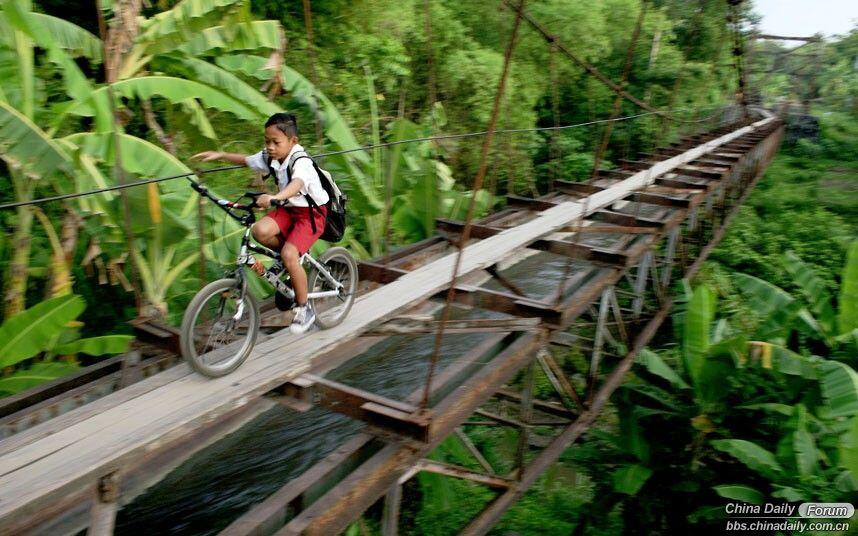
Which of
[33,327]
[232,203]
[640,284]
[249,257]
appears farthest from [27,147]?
[640,284]

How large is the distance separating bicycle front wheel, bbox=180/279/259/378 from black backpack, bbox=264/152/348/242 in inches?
18.5

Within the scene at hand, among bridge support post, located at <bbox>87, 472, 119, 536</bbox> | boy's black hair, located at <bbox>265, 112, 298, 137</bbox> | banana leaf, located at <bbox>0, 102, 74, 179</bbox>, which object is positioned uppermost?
Result: boy's black hair, located at <bbox>265, 112, 298, 137</bbox>

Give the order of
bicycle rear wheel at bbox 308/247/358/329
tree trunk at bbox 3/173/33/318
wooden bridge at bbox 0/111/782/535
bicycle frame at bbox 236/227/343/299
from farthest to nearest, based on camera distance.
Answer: tree trunk at bbox 3/173/33/318
bicycle rear wheel at bbox 308/247/358/329
bicycle frame at bbox 236/227/343/299
wooden bridge at bbox 0/111/782/535

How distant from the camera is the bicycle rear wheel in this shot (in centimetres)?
325

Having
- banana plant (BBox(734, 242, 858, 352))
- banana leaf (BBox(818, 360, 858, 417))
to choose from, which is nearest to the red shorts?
banana leaf (BBox(818, 360, 858, 417))

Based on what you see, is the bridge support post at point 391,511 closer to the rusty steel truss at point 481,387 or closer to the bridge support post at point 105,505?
the rusty steel truss at point 481,387

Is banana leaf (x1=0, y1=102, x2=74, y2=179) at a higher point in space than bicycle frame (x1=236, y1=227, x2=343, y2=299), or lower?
higher

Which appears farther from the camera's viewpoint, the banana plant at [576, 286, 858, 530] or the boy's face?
the banana plant at [576, 286, 858, 530]

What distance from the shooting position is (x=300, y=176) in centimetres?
278

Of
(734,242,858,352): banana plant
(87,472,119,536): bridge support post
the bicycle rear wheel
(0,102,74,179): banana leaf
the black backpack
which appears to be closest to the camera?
(87,472,119,536): bridge support post

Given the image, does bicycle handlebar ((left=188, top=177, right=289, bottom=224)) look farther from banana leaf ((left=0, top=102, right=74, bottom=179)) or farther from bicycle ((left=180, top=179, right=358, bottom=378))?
banana leaf ((left=0, top=102, right=74, bottom=179))

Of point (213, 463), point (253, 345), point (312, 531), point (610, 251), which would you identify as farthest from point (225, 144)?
point (312, 531)

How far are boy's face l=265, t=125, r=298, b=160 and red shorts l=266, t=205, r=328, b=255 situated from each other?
0.83ft

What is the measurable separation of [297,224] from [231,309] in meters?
0.47
